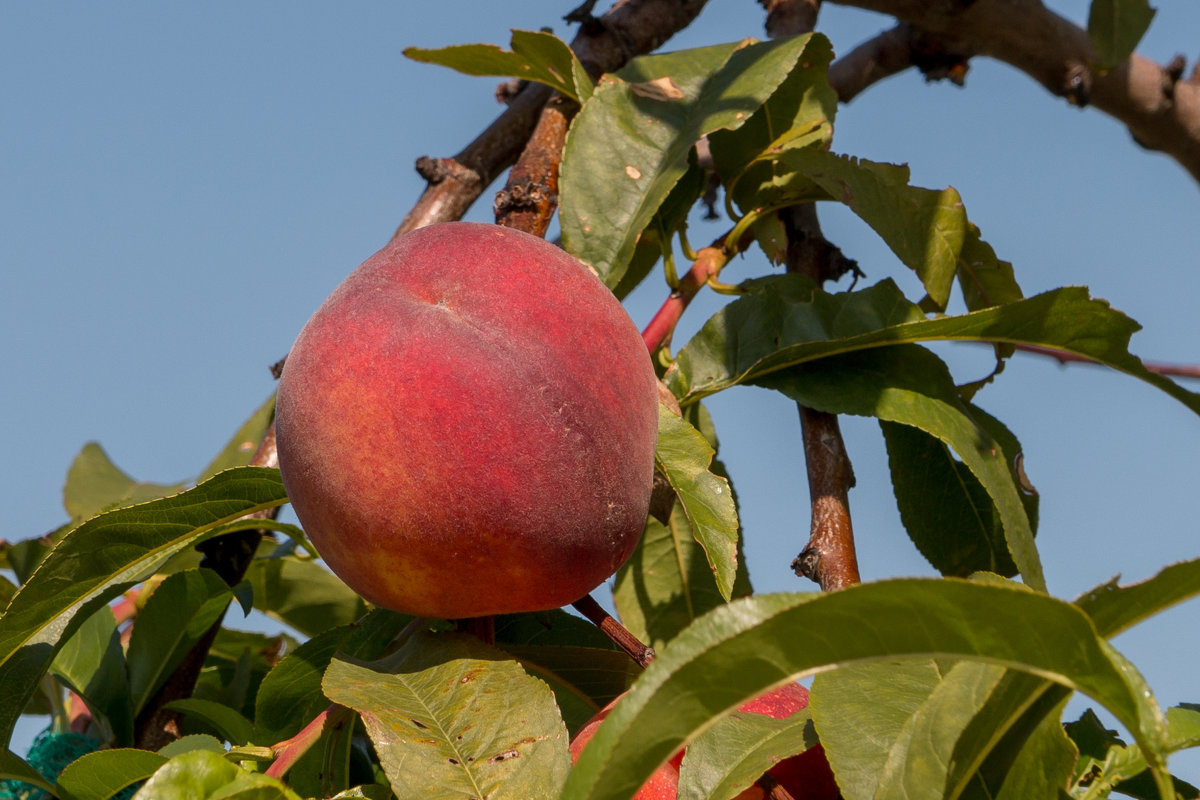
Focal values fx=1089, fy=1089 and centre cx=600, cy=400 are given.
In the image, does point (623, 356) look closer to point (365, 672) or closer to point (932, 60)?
point (365, 672)

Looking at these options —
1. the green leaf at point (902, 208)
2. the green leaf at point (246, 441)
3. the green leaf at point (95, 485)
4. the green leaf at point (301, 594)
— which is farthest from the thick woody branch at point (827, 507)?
the green leaf at point (95, 485)

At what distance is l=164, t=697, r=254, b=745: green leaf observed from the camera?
1266mm

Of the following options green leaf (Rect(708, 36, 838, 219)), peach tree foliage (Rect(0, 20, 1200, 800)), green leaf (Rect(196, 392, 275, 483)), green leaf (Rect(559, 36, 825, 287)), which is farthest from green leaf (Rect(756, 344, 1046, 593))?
green leaf (Rect(196, 392, 275, 483))

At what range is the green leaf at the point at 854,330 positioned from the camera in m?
1.15

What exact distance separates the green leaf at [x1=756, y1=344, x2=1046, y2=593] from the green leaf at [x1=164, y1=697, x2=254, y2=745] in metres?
0.72

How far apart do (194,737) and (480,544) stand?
1.16ft

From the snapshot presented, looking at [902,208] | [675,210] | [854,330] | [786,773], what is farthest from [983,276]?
[786,773]

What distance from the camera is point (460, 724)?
844mm

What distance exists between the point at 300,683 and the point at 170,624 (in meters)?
0.34

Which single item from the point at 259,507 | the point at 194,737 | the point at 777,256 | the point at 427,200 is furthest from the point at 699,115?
the point at 194,737

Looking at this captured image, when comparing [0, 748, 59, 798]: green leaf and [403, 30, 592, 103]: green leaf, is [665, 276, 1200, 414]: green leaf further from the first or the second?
[0, 748, 59, 798]: green leaf

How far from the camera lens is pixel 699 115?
4.44ft

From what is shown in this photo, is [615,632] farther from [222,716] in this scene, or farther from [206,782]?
[222,716]

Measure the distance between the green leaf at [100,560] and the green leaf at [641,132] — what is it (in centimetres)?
46
